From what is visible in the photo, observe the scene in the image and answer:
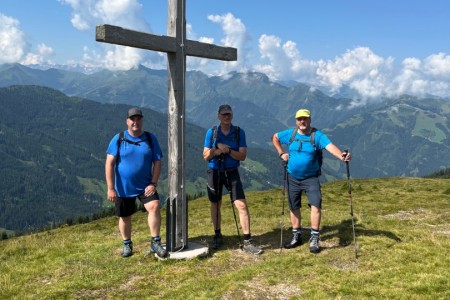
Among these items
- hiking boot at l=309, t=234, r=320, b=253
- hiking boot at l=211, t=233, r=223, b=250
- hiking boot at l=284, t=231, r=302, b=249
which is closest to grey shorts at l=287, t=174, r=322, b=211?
hiking boot at l=284, t=231, r=302, b=249

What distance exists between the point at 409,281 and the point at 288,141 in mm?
4850

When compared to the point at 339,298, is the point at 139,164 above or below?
above

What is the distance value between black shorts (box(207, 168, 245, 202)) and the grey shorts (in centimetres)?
153

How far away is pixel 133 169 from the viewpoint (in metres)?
10.7

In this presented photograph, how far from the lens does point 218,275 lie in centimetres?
985

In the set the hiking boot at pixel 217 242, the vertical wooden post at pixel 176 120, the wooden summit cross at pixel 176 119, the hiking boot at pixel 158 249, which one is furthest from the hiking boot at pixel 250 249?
the hiking boot at pixel 158 249

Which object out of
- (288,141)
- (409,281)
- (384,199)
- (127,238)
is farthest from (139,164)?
(384,199)

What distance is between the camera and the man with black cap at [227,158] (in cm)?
1122

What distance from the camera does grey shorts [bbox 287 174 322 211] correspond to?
37.3 feet

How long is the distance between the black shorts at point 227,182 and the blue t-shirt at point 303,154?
164 centimetres

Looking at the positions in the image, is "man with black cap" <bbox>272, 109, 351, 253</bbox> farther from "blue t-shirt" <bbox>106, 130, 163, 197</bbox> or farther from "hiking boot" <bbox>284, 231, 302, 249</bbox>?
"blue t-shirt" <bbox>106, 130, 163, 197</bbox>

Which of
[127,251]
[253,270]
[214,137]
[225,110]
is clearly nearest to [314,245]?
[253,270]

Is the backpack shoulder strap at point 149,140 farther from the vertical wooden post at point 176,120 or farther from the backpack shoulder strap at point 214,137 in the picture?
the backpack shoulder strap at point 214,137

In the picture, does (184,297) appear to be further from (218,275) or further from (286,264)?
(286,264)
